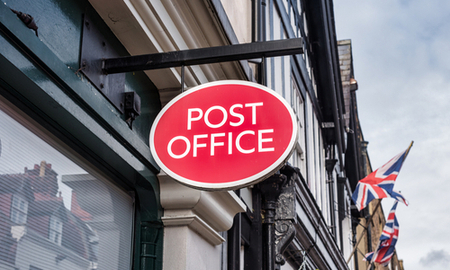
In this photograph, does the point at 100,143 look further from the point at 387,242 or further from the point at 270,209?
the point at 387,242

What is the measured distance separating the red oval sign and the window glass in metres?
0.56

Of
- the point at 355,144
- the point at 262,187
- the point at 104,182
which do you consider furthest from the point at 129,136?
the point at 355,144

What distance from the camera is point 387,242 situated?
552 inches

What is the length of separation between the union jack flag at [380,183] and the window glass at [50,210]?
323 inches

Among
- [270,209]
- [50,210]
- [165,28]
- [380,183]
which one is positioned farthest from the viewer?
[380,183]

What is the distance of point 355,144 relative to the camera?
60.1 ft

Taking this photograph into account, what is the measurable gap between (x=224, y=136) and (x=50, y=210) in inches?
45.1

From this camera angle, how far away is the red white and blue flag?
1390cm

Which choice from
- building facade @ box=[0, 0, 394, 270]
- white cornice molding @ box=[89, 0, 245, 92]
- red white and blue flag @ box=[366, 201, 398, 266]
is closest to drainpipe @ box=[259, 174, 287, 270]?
building facade @ box=[0, 0, 394, 270]

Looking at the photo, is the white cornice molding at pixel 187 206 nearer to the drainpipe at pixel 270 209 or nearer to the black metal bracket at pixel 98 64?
the black metal bracket at pixel 98 64

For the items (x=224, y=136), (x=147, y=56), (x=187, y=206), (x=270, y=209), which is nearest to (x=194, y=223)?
(x=187, y=206)

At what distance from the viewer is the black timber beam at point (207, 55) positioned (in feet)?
11.6

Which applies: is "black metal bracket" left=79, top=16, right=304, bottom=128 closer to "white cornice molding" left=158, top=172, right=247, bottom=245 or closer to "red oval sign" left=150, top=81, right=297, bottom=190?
"red oval sign" left=150, top=81, right=297, bottom=190

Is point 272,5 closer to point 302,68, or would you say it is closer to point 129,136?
point 302,68
